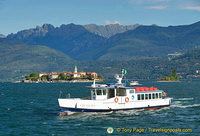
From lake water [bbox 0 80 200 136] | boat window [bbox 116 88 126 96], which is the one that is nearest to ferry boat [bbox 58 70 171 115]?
boat window [bbox 116 88 126 96]

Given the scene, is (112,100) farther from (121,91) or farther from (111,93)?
(121,91)

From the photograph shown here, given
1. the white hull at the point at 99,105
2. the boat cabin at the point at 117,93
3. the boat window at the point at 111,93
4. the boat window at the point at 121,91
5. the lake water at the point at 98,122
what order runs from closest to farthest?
the lake water at the point at 98,122
the white hull at the point at 99,105
the boat cabin at the point at 117,93
the boat window at the point at 111,93
the boat window at the point at 121,91

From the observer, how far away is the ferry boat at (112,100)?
6519 centimetres

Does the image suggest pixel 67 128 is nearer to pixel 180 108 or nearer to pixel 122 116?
pixel 122 116

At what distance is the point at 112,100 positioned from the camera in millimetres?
68000

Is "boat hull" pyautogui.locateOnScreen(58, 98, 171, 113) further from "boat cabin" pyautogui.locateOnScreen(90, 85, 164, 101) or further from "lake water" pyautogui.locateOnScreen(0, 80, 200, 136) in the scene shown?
"boat cabin" pyautogui.locateOnScreen(90, 85, 164, 101)

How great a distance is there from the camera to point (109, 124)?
57844mm

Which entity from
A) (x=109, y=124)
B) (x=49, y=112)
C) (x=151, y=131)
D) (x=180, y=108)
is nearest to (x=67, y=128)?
(x=109, y=124)

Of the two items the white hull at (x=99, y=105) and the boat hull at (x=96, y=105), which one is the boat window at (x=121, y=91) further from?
the boat hull at (x=96, y=105)

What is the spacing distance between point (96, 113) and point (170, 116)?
1372cm

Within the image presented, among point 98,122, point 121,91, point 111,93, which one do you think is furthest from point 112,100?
point 98,122

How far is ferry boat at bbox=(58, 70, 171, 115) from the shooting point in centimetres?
6519

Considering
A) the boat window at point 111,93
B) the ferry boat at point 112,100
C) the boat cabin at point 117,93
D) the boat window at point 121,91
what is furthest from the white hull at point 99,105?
the boat window at point 111,93

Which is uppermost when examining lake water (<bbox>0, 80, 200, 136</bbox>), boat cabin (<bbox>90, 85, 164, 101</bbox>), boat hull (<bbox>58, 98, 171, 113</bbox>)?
boat cabin (<bbox>90, 85, 164, 101</bbox>)
